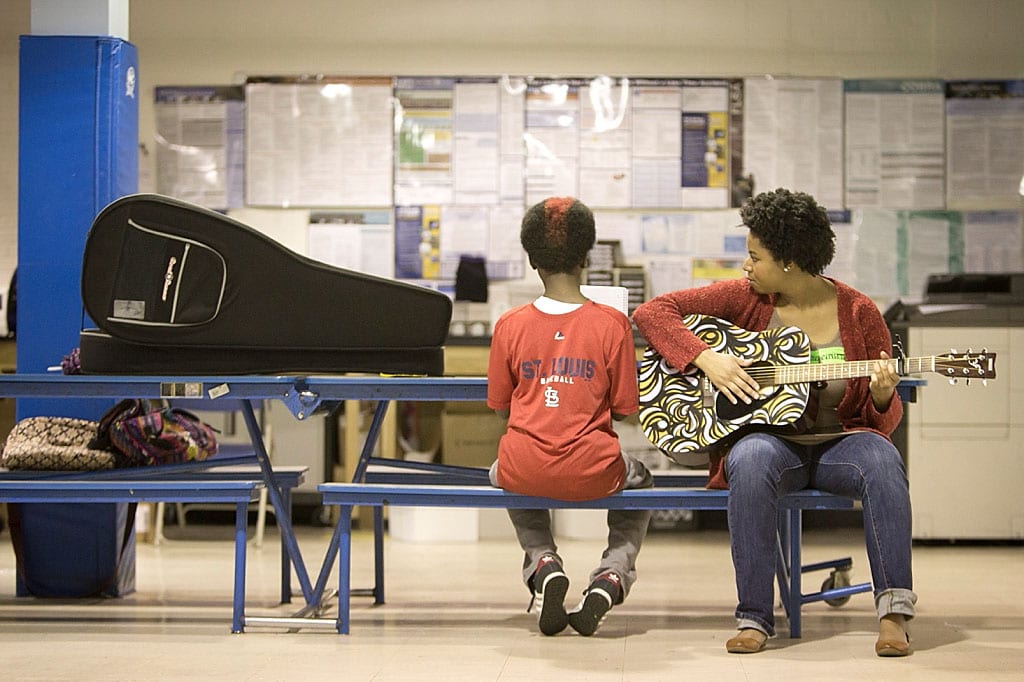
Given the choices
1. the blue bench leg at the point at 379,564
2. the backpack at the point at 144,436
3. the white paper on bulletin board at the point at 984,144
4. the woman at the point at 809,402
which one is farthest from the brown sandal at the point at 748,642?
the white paper on bulletin board at the point at 984,144

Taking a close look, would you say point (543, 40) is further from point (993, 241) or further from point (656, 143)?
point (993, 241)

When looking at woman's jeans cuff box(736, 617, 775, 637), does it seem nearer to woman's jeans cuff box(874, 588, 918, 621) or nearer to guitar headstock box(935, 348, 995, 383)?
woman's jeans cuff box(874, 588, 918, 621)

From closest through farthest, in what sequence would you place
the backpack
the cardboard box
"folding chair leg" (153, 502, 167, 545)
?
the backpack → "folding chair leg" (153, 502, 167, 545) → the cardboard box

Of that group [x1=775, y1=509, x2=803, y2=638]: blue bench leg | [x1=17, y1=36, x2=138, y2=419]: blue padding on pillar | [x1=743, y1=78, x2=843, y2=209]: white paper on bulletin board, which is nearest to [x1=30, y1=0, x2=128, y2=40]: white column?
[x1=17, y1=36, x2=138, y2=419]: blue padding on pillar

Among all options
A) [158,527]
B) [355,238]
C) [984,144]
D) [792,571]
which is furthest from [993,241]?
[158,527]

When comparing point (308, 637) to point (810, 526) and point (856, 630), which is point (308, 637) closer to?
point (856, 630)

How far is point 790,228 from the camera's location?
3.13 m

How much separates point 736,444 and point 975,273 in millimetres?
2923

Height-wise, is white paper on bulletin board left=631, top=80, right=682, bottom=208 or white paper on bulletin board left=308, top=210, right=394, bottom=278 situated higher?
white paper on bulletin board left=631, top=80, right=682, bottom=208

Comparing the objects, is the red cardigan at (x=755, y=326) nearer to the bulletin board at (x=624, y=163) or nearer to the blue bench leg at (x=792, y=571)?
the blue bench leg at (x=792, y=571)

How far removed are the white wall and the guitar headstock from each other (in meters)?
3.38

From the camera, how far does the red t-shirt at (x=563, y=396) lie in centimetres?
300

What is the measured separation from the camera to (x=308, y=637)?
311 cm

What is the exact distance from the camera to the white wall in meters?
5.92
